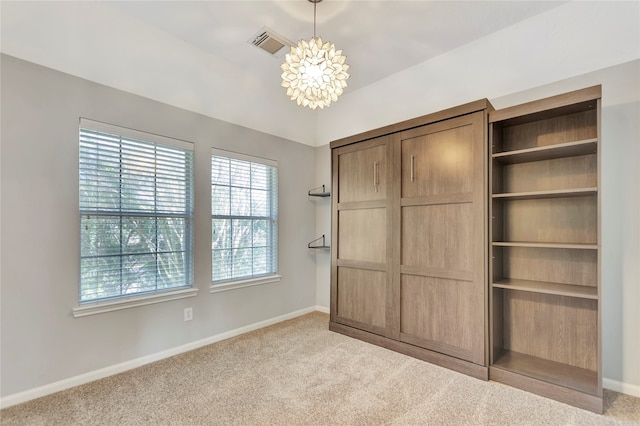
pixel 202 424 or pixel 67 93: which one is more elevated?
pixel 67 93

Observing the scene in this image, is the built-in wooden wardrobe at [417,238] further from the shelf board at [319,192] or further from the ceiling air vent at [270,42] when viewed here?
the ceiling air vent at [270,42]

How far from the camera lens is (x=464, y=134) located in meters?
2.44

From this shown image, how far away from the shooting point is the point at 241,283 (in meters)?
3.32

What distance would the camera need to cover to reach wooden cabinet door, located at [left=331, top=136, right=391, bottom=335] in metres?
2.96

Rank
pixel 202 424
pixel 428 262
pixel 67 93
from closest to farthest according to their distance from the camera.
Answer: pixel 202 424 → pixel 67 93 → pixel 428 262

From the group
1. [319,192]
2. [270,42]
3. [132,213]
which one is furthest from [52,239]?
[319,192]

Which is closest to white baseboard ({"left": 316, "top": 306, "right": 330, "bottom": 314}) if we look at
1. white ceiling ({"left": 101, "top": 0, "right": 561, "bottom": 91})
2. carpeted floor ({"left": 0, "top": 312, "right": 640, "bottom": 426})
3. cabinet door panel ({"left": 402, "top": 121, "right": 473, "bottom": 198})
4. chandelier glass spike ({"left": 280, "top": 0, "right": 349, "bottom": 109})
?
carpeted floor ({"left": 0, "top": 312, "right": 640, "bottom": 426})

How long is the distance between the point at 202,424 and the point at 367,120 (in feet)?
11.1

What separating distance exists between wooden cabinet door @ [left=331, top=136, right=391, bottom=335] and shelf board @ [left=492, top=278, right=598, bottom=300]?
1.00 metres

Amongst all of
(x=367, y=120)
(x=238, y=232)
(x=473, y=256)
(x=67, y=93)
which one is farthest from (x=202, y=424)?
(x=367, y=120)

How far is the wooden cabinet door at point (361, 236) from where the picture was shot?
296 centimetres

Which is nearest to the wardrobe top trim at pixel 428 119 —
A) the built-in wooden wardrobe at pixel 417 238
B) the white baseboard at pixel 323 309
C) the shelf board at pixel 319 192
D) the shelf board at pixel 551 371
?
the built-in wooden wardrobe at pixel 417 238

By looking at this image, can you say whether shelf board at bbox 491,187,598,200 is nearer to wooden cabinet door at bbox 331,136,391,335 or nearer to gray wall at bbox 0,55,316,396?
wooden cabinet door at bbox 331,136,391,335

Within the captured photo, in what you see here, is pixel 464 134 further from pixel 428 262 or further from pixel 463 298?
pixel 463 298
